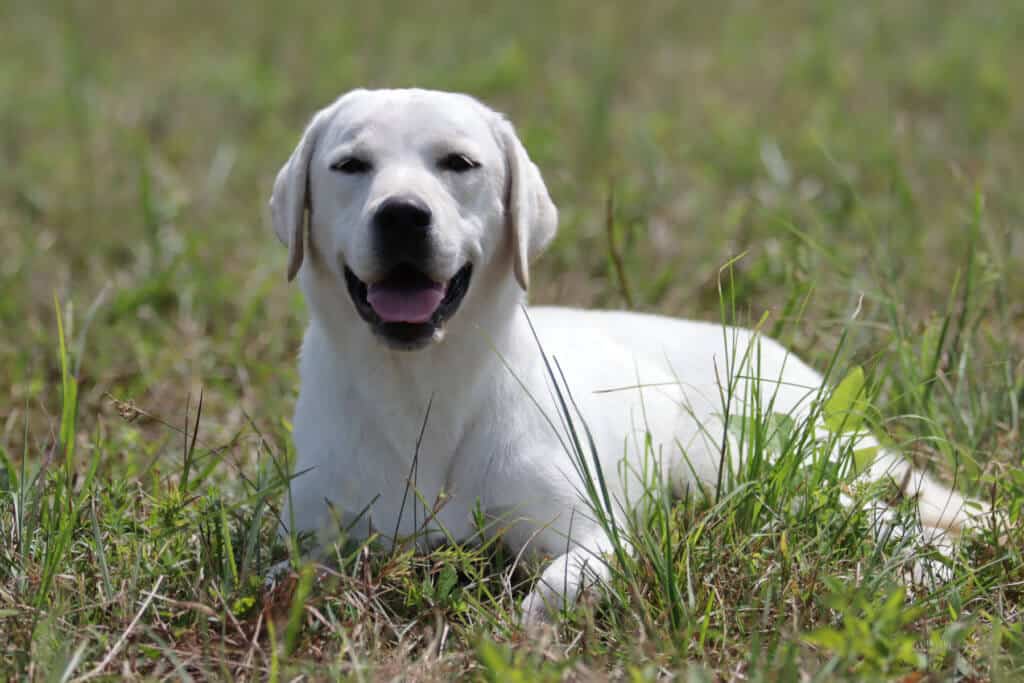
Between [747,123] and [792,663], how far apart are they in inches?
227

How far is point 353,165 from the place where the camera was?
3.10 meters

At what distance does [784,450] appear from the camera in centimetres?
296

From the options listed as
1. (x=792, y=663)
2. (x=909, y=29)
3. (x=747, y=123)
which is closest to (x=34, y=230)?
(x=747, y=123)

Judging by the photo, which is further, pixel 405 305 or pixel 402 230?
pixel 405 305

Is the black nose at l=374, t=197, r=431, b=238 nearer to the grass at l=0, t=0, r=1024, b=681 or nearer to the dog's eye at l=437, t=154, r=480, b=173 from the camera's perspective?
the dog's eye at l=437, t=154, r=480, b=173

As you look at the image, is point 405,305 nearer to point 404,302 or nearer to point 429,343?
point 404,302

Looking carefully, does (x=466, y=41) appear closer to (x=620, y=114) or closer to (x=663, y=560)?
(x=620, y=114)

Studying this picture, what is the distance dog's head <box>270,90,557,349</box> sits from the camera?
9.68 ft

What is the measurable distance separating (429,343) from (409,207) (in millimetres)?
344

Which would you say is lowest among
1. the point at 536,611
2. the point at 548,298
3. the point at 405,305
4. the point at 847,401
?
the point at 536,611

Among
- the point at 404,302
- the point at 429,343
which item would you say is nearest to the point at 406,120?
→ the point at 404,302

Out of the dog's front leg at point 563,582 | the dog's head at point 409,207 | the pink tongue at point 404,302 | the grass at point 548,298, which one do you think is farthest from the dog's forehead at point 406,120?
the dog's front leg at point 563,582

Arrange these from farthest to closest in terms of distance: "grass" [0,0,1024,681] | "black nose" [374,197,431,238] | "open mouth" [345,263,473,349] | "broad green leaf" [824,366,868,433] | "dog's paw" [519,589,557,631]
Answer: "broad green leaf" [824,366,868,433] → "open mouth" [345,263,473,349] → "black nose" [374,197,431,238] → "dog's paw" [519,589,557,631] → "grass" [0,0,1024,681]

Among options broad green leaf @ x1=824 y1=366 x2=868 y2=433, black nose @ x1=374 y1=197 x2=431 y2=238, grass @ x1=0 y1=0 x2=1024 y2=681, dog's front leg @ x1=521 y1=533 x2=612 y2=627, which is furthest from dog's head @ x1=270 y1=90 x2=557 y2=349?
broad green leaf @ x1=824 y1=366 x2=868 y2=433
